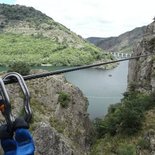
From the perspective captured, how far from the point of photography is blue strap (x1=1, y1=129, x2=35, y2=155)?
101 inches

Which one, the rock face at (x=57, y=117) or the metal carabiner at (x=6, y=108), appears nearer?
the metal carabiner at (x=6, y=108)

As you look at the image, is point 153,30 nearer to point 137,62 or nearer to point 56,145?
point 137,62

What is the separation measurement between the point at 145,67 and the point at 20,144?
5808 centimetres

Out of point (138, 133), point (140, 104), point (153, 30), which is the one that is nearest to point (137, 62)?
point (153, 30)

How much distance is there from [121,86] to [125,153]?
321 feet

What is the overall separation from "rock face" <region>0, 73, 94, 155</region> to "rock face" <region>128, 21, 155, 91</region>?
13476 mm

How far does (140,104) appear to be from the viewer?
157 feet

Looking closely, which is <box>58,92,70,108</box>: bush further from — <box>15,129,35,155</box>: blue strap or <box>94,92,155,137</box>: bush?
<box>15,129,35,155</box>: blue strap

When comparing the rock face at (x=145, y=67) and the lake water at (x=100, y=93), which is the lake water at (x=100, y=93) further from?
the rock face at (x=145, y=67)

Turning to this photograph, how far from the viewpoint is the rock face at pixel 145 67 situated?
188 ft

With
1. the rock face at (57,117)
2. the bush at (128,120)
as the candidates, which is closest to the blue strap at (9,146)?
the rock face at (57,117)

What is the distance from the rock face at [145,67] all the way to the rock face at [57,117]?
531 inches

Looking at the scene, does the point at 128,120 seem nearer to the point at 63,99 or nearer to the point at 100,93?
the point at 63,99

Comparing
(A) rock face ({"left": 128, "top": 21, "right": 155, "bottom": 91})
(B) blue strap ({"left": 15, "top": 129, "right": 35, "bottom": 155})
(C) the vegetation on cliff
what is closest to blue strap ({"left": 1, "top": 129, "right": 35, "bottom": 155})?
(B) blue strap ({"left": 15, "top": 129, "right": 35, "bottom": 155})
